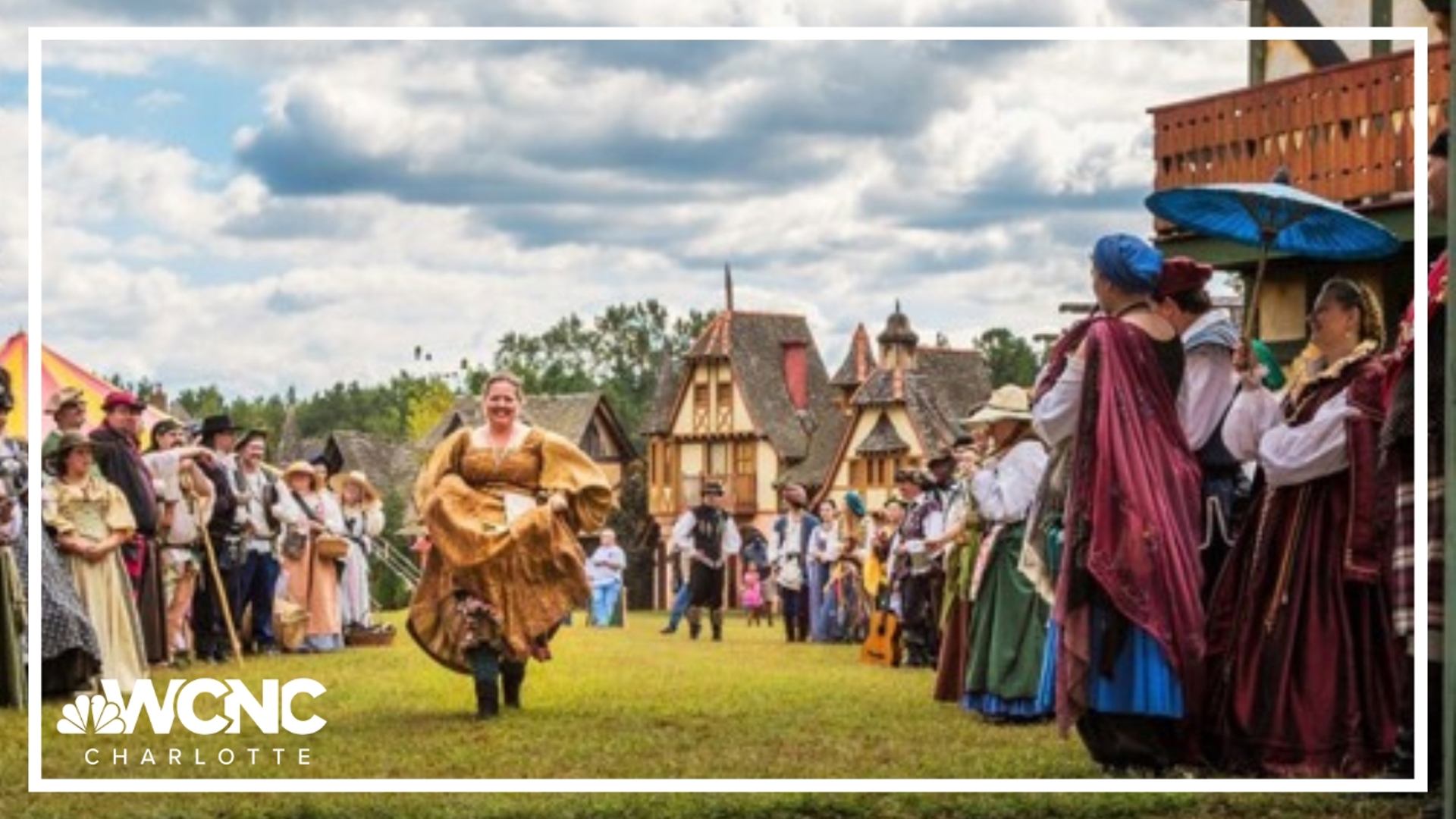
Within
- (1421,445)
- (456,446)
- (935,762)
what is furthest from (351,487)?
(1421,445)

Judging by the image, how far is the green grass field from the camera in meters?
9.49

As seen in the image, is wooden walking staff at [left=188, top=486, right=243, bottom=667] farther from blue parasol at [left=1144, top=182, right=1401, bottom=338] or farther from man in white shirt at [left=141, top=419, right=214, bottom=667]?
blue parasol at [left=1144, top=182, right=1401, bottom=338]

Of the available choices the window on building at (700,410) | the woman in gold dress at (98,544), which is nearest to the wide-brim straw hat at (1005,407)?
the window on building at (700,410)

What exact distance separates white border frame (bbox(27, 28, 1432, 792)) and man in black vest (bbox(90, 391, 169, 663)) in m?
3.47

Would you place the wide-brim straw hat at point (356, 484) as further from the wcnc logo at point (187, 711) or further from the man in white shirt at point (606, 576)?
the wcnc logo at point (187, 711)

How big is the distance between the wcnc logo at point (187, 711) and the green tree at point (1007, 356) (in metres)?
2.47

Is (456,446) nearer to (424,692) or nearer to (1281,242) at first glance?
(424,692)

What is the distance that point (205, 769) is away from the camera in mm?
10031

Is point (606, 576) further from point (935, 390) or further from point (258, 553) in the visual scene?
point (258, 553)

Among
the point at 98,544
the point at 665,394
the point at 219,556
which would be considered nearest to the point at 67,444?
the point at 98,544

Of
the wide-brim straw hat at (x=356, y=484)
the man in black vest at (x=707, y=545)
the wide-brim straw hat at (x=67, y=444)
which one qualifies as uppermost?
the wide-brim straw hat at (x=67, y=444)

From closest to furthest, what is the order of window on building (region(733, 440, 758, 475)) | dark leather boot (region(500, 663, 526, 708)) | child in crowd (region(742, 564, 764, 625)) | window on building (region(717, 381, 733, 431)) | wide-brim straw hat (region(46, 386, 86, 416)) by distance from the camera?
window on building (region(717, 381, 733, 431))
window on building (region(733, 440, 758, 475))
wide-brim straw hat (region(46, 386, 86, 416))
dark leather boot (region(500, 663, 526, 708))
child in crowd (region(742, 564, 764, 625))

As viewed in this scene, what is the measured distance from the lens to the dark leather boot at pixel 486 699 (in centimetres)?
1157

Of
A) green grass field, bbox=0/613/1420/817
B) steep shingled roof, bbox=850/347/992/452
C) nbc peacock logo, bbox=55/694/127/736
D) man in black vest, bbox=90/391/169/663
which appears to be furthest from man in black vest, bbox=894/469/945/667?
nbc peacock logo, bbox=55/694/127/736
